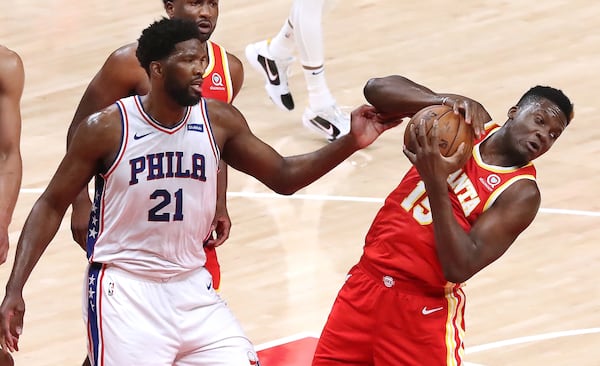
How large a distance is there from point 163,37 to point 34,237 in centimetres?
91

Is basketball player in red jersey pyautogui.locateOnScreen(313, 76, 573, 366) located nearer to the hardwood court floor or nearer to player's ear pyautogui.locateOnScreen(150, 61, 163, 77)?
player's ear pyautogui.locateOnScreen(150, 61, 163, 77)

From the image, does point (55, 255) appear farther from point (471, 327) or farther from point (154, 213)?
point (154, 213)

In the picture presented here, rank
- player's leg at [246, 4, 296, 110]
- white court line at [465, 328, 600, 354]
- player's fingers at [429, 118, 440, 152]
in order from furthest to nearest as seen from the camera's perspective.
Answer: player's leg at [246, 4, 296, 110] → white court line at [465, 328, 600, 354] → player's fingers at [429, 118, 440, 152]

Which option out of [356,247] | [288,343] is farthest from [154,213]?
[356,247]

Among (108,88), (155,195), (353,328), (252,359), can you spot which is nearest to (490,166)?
(353,328)

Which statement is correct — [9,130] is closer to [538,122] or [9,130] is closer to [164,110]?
[164,110]

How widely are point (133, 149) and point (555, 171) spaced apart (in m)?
5.07

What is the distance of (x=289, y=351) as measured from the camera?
25.5 ft

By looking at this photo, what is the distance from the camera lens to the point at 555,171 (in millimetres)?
10102

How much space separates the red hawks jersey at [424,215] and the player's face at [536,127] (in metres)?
0.09

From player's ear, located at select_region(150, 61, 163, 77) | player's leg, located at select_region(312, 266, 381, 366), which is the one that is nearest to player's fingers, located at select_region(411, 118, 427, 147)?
player's leg, located at select_region(312, 266, 381, 366)

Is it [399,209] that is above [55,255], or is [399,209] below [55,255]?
above

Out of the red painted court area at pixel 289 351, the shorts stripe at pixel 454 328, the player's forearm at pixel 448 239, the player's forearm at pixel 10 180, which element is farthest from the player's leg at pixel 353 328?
the red painted court area at pixel 289 351

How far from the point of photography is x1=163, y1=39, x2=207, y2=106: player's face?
5.57 m
